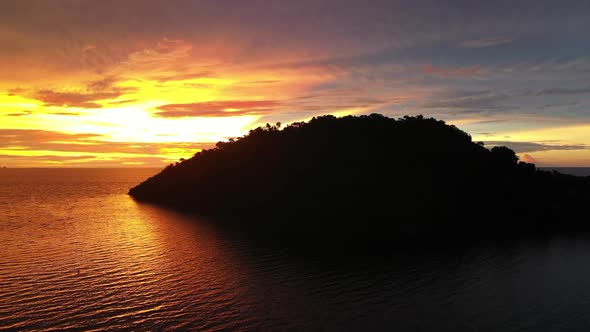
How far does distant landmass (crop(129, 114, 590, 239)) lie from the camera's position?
97.6 m

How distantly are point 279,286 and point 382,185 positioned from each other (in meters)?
65.1

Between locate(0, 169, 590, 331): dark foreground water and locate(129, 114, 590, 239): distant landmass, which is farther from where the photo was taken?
locate(129, 114, 590, 239): distant landmass

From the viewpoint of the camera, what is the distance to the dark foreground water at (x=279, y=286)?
3741 centimetres

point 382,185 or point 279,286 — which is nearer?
point 279,286

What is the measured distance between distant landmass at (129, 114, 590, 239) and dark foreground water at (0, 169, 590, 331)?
2206 centimetres

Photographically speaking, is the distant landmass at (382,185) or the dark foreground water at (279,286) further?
the distant landmass at (382,185)

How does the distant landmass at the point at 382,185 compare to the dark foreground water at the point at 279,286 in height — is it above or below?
above

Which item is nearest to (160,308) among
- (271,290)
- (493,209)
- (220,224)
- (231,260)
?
(271,290)

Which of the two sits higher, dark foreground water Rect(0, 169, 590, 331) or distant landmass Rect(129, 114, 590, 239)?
distant landmass Rect(129, 114, 590, 239)

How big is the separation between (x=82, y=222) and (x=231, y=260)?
5705 centimetres

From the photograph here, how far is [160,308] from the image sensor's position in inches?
1577

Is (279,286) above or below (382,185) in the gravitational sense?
below

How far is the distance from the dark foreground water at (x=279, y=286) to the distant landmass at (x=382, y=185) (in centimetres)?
2206

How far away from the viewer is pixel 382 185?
353 ft
